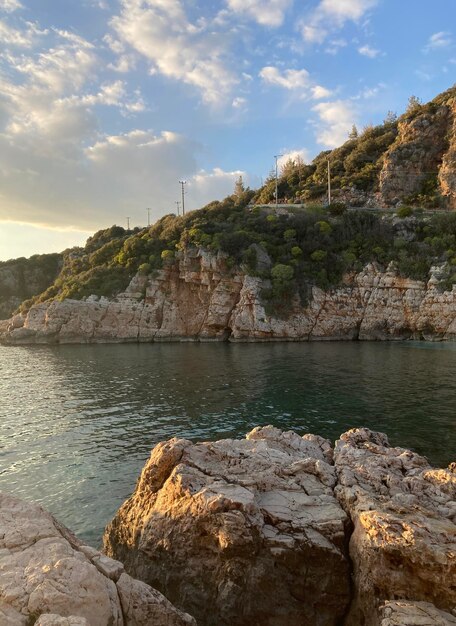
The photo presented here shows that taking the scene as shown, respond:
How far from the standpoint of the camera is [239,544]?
23.1ft

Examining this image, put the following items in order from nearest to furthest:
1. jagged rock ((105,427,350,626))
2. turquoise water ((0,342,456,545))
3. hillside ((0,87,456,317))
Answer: jagged rock ((105,427,350,626)) → turquoise water ((0,342,456,545)) → hillside ((0,87,456,317))

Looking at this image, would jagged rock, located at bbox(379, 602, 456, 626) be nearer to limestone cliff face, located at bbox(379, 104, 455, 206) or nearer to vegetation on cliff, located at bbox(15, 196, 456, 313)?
vegetation on cliff, located at bbox(15, 196, 456, 313)

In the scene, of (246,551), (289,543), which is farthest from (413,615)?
(246,551)

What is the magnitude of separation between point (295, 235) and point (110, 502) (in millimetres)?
59054

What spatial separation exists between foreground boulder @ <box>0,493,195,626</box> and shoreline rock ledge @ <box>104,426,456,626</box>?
4.08 feet

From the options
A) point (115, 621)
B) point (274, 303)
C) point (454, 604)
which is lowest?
point (454, 604)

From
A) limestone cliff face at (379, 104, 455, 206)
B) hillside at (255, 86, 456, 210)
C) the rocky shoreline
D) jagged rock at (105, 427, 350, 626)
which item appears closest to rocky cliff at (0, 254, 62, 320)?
hillside at (255, 86, 456, 210)

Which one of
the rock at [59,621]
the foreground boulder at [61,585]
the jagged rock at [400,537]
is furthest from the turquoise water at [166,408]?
the jagged rock at [400,537]

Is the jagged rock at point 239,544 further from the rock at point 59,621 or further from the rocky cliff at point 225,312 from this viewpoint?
the rocky cliff at point 225,312

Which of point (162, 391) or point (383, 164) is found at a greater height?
point (383, 164)

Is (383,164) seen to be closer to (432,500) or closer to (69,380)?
(69,380)

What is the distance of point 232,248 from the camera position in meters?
62.5

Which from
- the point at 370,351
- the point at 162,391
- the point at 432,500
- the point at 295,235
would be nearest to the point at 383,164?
the point at 295,235

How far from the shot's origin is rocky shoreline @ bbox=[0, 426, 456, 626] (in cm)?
540
